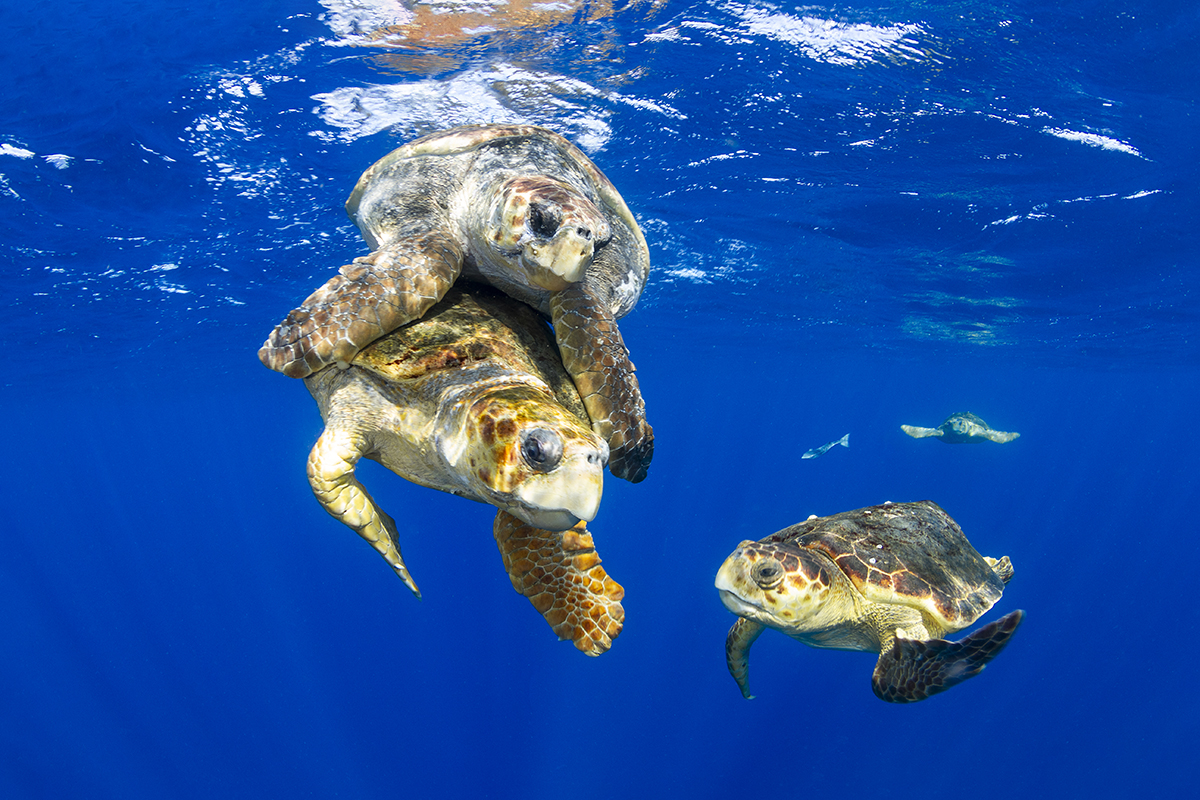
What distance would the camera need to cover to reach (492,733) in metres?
24.0

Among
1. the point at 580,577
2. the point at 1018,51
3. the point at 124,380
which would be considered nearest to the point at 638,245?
the point at 580,577

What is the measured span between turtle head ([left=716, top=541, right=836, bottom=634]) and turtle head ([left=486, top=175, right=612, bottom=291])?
80.0 inches

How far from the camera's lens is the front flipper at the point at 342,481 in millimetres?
2354

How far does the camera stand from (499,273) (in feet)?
9.93

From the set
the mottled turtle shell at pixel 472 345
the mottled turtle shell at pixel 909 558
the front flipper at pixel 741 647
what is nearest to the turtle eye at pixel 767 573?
the mottled turtle shell at pixel 909 558

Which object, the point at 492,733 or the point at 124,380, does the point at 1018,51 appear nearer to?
the point at 492,733

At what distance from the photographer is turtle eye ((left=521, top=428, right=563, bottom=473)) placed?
5.73 ft

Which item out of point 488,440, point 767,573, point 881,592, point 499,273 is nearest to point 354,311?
point 499,273

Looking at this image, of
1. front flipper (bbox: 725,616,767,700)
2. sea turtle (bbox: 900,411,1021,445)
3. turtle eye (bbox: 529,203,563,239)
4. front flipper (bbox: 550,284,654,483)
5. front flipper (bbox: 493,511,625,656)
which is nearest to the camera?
turtle eye (bbox: 529,203,563,239)

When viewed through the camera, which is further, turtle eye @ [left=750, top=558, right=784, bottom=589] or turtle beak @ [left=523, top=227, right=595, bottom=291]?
turtle eye @ [left=750, top=558, right=784, bottom=589]

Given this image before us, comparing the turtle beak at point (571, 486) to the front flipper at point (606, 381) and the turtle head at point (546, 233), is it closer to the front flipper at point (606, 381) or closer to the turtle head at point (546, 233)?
the front flipper at point (606, 381)

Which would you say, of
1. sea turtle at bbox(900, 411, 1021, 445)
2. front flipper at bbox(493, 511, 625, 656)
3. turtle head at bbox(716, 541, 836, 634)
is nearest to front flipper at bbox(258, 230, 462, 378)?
front flipper at bbox(493, 511, 625, 656)

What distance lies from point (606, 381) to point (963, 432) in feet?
44.5

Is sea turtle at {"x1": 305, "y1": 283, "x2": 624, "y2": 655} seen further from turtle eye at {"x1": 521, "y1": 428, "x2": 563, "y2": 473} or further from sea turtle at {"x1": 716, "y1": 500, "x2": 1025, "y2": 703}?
sea turtle at {"x1": 716, "y1": 500, "x2": 1025, "y2": 703}
